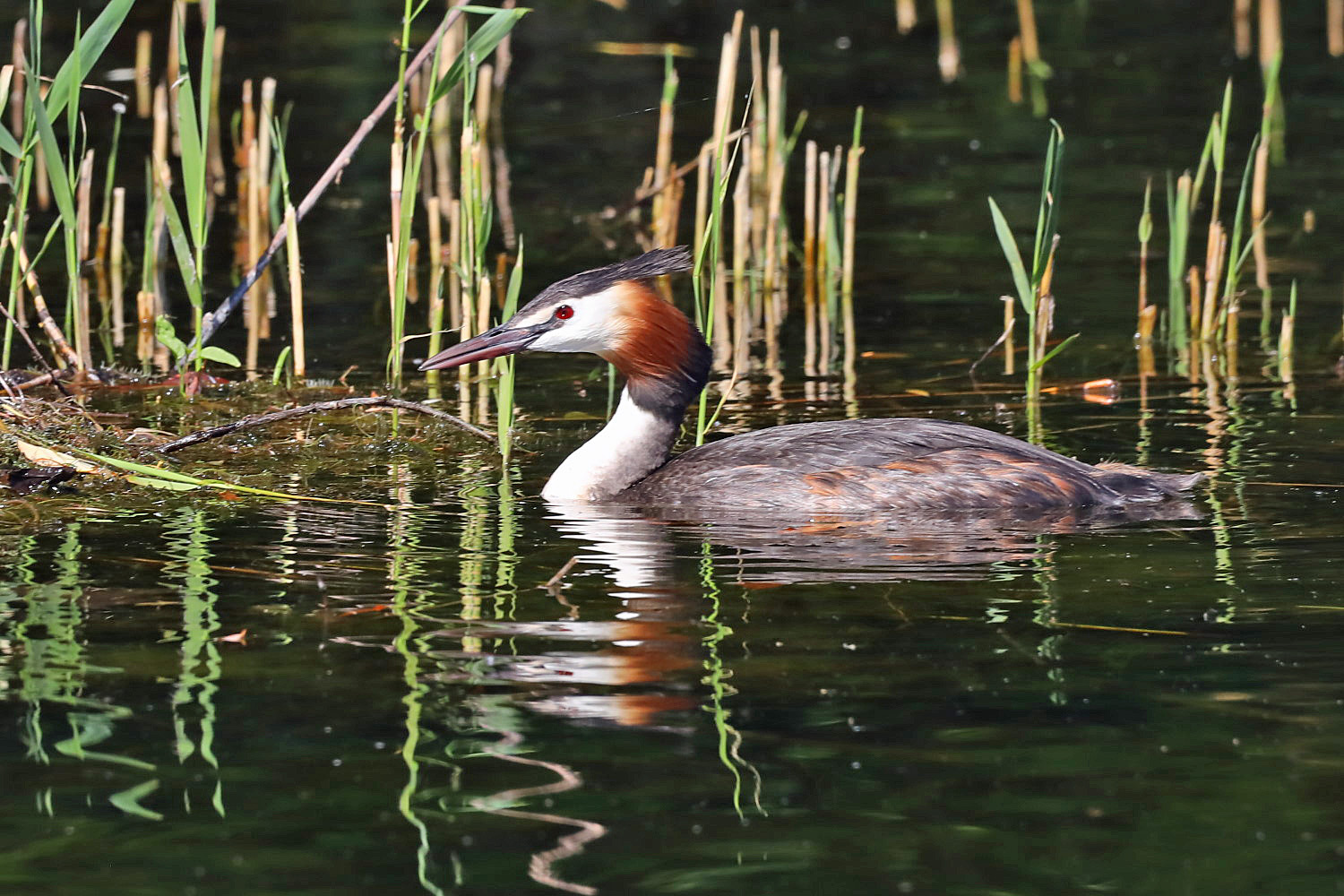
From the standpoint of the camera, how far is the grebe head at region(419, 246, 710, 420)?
7559mm

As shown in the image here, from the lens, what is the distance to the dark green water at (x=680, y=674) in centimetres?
416

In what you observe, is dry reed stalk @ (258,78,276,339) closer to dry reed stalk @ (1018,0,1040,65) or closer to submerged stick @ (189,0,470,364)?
submerged stick @ (189,0,470,364)

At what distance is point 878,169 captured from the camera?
49.8 ft

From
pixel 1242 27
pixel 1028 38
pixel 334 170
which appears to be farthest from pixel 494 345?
pixel 1242 27

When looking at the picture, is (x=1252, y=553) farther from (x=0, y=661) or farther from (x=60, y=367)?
(x=60, y=367)

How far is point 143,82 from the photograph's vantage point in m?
17.0

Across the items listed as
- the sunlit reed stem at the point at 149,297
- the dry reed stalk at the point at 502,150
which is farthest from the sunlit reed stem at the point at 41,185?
the sunlit reed stem at the point at 149,297

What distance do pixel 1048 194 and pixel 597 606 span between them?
9.85 feet

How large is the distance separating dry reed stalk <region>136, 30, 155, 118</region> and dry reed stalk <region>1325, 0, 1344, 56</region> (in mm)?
10417

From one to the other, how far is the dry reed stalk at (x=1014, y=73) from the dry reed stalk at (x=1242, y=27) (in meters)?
2.02

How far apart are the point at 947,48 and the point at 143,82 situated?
24.4 ft

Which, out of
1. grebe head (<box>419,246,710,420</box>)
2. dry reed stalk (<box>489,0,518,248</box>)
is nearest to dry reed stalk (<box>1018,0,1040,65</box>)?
dry reed stalk (<box>489,0,518,248</box>)

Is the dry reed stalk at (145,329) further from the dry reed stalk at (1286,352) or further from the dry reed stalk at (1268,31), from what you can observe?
the dry reed stalk at (1268,31)

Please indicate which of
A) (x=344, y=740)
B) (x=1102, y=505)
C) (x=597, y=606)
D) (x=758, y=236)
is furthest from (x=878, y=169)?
(x=344, y=740)
